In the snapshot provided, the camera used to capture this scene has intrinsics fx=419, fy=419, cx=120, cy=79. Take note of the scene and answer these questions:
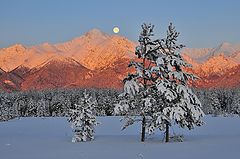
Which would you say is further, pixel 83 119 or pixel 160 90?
pixel 83 119

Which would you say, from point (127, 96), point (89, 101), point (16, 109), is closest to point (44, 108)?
point (16, 109)

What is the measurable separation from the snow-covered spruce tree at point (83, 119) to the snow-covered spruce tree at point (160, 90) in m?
6.73

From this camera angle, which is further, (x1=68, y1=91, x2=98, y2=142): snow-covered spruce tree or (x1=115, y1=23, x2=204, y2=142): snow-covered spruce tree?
(x1=68, y1=91, x2=98, y2=142): snow-covered spruce tree

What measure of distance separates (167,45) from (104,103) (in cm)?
9439

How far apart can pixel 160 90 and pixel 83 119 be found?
10.6 m

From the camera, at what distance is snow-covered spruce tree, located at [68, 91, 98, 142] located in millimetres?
37562

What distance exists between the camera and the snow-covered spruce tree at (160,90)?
30.3 metres

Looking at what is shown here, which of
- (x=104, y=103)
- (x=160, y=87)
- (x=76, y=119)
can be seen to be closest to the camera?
(x=160, y=87)

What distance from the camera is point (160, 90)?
3003 cm

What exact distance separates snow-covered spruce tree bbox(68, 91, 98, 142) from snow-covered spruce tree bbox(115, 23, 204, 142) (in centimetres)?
673

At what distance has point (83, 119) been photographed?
38.1m

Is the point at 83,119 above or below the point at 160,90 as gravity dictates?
below

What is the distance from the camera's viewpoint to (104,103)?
124875 millimetres

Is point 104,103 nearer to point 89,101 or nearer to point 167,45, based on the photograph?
point 89,101
